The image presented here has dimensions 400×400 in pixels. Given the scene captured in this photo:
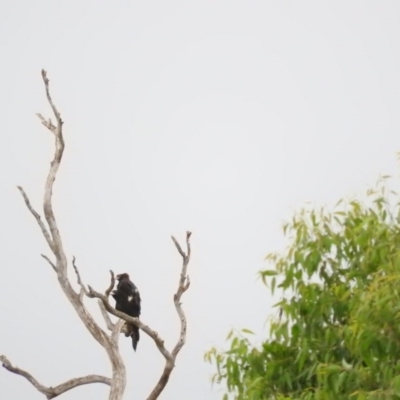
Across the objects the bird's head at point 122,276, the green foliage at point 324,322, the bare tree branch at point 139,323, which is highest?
the bird's head at point 122,276

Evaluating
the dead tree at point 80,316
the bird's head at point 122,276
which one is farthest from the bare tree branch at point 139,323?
the bird's head at point 122,276

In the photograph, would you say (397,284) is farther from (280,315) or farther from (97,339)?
(97,339)

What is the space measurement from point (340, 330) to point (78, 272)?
4.17 meters

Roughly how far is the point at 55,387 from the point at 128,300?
10.2 feet

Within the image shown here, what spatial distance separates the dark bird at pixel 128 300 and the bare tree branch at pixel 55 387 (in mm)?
1948

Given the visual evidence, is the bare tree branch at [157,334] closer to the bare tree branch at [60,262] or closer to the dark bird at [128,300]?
the bare tree branch at [60,262]

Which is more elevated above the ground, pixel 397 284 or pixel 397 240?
pixel 397 240

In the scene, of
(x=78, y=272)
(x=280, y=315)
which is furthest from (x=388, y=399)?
(x=78, y=272)

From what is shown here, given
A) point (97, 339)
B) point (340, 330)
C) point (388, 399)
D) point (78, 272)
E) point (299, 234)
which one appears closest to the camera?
point (388, 399)

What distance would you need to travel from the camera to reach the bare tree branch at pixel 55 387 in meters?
12.5

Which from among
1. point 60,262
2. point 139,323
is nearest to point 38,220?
point 60,262

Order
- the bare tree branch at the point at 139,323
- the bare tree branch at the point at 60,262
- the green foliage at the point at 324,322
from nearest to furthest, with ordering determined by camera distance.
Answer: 1. the green foliage at the point at 324,322
2. the bare tree branch at the point at 139,323
3. the bare tree branch at the point at 60,262

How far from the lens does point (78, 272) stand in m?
11.8

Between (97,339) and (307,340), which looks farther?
(97,339)
